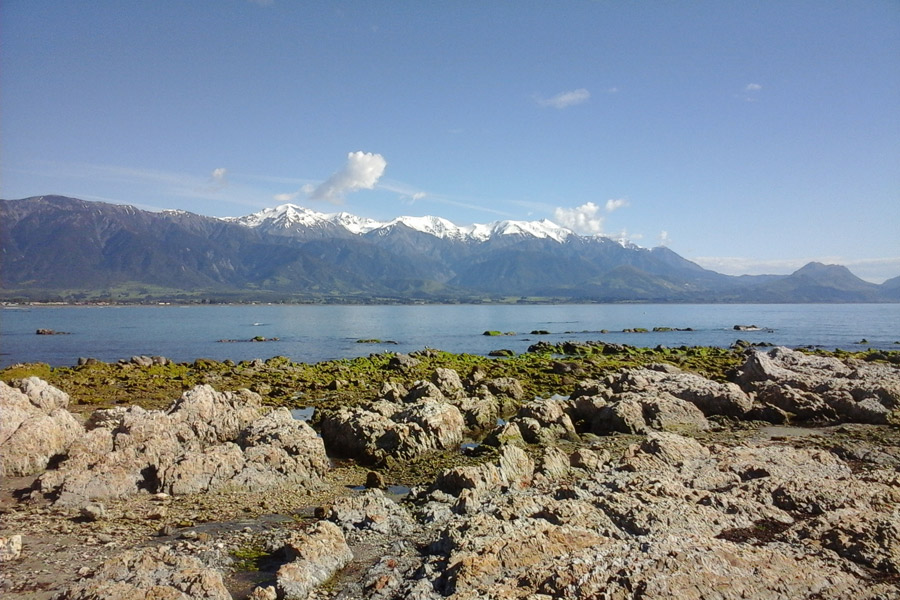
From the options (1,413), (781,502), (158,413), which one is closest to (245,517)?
(158,413)

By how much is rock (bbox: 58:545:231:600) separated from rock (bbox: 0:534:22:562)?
267cm

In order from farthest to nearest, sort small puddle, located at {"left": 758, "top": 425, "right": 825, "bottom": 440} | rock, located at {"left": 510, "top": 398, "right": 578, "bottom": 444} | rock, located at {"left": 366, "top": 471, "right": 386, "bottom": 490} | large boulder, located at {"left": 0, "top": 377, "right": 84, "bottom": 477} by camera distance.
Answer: small puddle, located at {"left": 758, "top": 425, "right": 825, "bottom": 440} → rock, located at {"left": 510, "top": 398, "right": 578, "bottom": 444} → large boulder, located at {"left": 0, "top": 377, "right": 84, "bottom": 477} → rock, located at {"left": 366, "top": 471, "right": 386, "bottom": 490}

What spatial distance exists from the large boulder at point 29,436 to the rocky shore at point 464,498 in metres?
0.07

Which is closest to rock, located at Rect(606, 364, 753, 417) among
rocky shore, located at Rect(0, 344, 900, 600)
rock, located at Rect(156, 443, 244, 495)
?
rocky shore, located at Rect(0, 344, 900, 600)

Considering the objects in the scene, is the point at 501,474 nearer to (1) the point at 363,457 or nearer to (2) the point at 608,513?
(2) the point at 608,513

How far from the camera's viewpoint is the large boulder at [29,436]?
57.8 feet

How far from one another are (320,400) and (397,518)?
67.5 feet

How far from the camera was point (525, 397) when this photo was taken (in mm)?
34062

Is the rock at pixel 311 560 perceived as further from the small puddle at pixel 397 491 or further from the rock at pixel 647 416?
the rock at pixel 647 416

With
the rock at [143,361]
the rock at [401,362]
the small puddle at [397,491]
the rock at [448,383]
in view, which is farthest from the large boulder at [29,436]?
the rock at [401,362]

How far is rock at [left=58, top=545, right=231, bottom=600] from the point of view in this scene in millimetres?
9117

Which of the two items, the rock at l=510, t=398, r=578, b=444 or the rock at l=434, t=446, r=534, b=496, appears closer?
the rock at l=434, t=446, r=534, b=496

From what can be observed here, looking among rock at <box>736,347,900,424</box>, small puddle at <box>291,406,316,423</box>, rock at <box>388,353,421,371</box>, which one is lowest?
small puddle at <box>291,406,316,423</box>

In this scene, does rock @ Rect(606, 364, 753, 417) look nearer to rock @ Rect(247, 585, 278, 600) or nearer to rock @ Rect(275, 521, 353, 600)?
rock @ Rect(275, 521, 353, 600)
